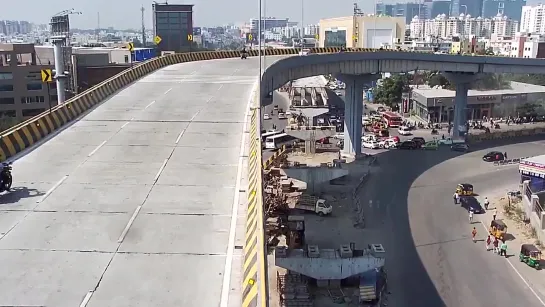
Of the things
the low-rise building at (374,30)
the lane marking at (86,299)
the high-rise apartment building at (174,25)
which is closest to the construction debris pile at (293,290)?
the lane marking at (86,299)

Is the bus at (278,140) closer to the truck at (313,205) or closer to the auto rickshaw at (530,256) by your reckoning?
the truck at (313,205)

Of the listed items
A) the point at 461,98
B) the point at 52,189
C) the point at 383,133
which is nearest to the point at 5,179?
the point at 52,189

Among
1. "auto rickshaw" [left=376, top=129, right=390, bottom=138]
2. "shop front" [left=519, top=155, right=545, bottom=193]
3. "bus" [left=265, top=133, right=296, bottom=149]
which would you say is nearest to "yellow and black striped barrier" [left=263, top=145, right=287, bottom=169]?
"bus" [left=265, top=133, right=296, bottom=149]

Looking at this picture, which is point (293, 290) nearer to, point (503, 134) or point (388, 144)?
point (388, 144)

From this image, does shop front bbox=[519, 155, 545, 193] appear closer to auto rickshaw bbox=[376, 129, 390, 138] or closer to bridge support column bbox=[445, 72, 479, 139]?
bridge support column bbox=[445, 72, 479, 139]

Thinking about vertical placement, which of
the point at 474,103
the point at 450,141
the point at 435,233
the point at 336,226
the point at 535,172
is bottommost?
the point at 336,226

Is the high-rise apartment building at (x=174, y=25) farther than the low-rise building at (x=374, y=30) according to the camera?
Yes

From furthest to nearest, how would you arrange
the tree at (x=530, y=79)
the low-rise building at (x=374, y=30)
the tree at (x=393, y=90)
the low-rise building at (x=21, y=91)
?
the low-rise building at (x=374, y=30)
the tree at (x=530, y=79)
the tree at (x=393, y=90)
the low-rise building at (x=21, y=91)
